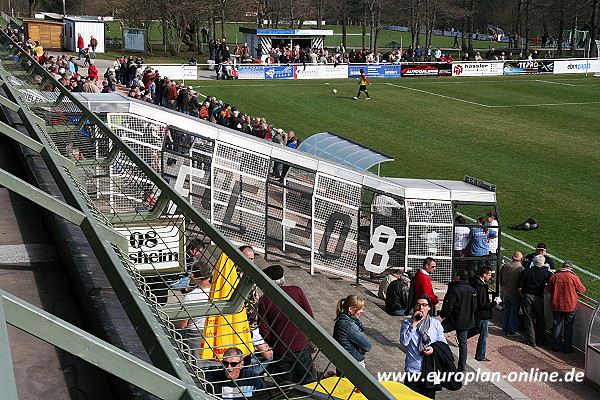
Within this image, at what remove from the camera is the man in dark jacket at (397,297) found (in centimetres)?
1432

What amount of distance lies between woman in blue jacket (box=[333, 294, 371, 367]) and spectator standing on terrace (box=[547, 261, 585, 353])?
17.5 feet

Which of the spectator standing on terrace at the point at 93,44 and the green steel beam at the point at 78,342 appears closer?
the green steel beam at the point at 78,342

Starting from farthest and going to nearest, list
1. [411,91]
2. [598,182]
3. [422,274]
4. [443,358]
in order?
[411,91], [598,182], [422,274], [443,358]

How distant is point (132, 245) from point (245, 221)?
33.6 feet

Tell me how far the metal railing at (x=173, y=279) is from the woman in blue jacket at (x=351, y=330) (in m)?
0.90

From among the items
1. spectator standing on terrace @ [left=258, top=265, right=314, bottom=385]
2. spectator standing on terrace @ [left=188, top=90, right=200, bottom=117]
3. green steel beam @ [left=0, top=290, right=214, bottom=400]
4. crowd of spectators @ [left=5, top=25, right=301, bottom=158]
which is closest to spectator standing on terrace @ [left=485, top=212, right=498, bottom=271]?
crowd of spectators @ [left=5, top=25, right=301, bottom=158]

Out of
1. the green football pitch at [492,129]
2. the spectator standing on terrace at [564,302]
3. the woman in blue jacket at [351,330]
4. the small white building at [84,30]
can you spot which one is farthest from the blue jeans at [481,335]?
the small white building at [84,30]

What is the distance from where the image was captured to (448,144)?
32094mm

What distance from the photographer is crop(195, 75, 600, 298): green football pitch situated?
2234cm

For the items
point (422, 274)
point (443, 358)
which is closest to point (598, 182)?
point (422, 274)

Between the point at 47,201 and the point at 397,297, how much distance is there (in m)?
10.0

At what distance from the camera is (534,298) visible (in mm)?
13758

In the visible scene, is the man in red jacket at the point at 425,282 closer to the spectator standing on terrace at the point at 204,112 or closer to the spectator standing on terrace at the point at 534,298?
the spectator standing on terrace at the point at 534,298

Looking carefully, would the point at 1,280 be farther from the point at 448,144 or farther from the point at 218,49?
the point at 218,49
